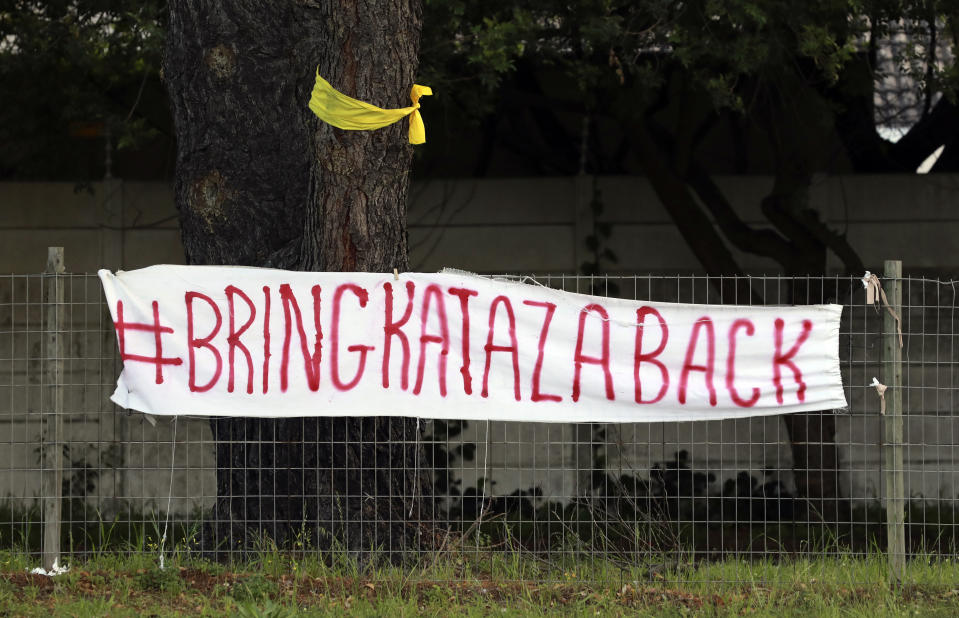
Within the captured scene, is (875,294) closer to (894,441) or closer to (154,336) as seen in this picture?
(894,441)

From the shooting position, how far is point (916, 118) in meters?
13.2

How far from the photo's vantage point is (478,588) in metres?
5.79

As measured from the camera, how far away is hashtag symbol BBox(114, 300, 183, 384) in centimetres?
582

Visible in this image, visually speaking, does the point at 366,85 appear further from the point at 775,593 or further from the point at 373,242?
the point at 775,593

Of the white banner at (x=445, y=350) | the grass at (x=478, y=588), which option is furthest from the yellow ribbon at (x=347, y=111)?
the grass at (x=478, y=588)

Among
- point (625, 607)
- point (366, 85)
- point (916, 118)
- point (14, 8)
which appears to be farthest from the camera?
point (916, 118)

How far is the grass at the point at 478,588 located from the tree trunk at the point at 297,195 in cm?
23

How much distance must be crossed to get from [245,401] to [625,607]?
2054 mm

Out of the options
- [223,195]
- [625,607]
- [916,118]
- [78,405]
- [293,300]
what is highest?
[916,118]

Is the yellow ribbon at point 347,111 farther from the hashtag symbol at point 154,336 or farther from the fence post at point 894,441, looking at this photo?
the fence post at point 894,441

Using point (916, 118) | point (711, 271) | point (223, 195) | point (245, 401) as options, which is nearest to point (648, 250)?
point (711, 271)

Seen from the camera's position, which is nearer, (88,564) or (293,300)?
(293,300)

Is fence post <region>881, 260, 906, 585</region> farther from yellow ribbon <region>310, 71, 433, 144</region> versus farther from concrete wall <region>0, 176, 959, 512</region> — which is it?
concrete wall <region>0, 176, 959, 512</region>

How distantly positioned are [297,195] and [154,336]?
1357mm
